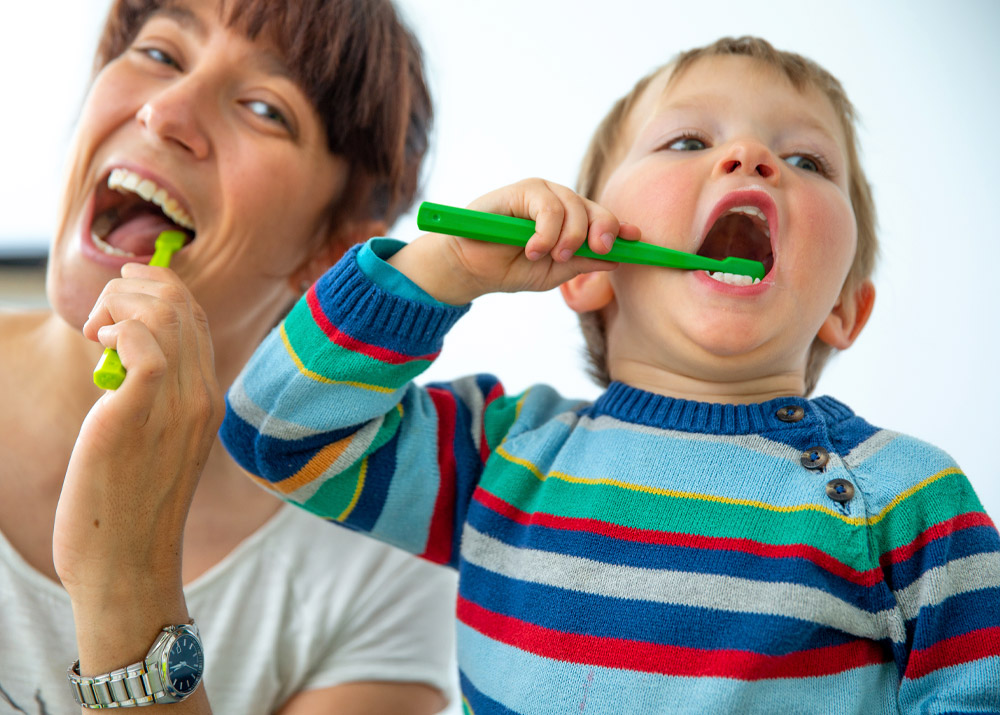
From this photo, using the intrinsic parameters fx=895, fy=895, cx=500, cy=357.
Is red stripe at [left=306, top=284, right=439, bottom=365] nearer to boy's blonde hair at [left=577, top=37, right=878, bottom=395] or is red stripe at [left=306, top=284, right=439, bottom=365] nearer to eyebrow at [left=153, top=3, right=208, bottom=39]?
boy's blonde hair at [left=577, top=37, right=878, bottom=395]

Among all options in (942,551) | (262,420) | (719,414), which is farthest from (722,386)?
(262,420)

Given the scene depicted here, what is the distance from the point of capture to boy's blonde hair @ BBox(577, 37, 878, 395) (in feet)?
3.36

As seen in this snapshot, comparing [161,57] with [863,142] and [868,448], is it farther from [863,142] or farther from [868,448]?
[863,142]

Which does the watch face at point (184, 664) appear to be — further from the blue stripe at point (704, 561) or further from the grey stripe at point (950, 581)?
the grey stripe at point (950, 581)

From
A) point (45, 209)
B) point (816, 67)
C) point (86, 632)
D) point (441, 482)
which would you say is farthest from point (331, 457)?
point (45, 209)

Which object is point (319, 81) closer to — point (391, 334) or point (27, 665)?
point (391, 334)

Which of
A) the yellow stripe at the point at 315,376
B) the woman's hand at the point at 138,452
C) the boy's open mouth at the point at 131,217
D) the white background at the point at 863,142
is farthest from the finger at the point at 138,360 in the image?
the white background at the point at 863,142

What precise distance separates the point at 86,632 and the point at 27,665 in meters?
0.38

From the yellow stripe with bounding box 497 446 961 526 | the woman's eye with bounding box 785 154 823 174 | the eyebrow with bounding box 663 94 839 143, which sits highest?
the eyebrow with bounding box 663 94 839 143

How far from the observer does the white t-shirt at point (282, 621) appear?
1068 millimetres

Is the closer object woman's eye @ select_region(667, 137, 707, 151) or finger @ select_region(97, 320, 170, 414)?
finger @ select_region(97, 320, 170, 414)

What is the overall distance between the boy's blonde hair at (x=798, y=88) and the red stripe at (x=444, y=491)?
25cm

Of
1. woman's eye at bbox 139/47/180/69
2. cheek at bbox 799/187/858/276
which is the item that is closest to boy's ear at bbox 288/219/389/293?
woman's eye at bbox 139/47/180/69

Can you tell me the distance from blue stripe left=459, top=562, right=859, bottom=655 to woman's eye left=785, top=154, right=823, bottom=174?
1.57 ft
